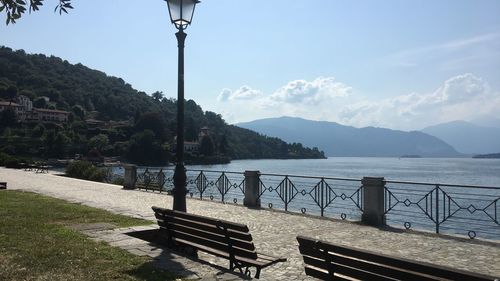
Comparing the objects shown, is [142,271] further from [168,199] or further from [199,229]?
[168,199]

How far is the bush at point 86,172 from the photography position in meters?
27.9

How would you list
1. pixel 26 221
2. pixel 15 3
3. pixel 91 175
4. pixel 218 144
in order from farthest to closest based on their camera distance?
1. pixel 218 144
2. pixel 91 175
3. pixel 26 221
4. pixel 15 3

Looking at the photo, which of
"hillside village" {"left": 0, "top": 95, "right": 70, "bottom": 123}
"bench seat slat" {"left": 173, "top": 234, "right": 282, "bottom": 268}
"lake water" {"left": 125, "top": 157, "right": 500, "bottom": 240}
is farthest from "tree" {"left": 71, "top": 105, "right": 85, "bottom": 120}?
"bench seat slat" {"left": 173, "top": 234, "right": 282, "bottom": 268}

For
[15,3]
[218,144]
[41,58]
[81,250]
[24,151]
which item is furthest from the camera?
[41,58]

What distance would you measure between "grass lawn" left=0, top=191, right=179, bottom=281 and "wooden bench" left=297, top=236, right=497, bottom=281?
5.89ft

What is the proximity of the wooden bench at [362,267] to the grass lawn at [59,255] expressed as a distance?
1795 mm

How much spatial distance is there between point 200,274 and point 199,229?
0.89 m

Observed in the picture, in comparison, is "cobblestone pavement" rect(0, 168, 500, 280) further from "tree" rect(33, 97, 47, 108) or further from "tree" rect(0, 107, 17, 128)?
"tree" rect(33, 97, 47, 108)

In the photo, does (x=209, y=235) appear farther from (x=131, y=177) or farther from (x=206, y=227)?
(x=131, y=177)

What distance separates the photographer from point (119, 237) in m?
7.86

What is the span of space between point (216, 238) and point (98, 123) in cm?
11922

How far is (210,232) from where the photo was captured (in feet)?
19.8

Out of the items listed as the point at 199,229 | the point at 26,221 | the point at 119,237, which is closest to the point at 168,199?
the point at 26,221

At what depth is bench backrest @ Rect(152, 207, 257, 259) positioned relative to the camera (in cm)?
556
